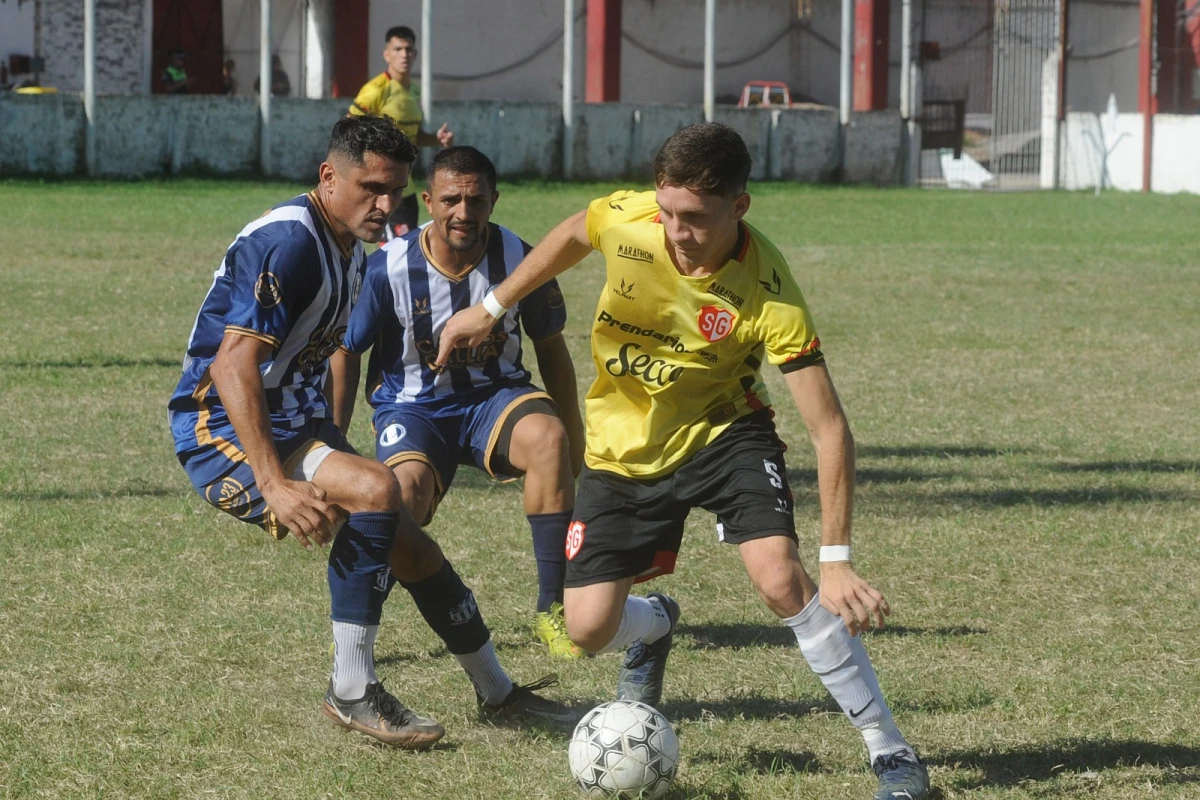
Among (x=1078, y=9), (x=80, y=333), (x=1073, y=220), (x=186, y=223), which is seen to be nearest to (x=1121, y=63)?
(x=1078, y=9)

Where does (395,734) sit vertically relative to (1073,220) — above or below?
below

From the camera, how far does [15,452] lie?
8.65 meters

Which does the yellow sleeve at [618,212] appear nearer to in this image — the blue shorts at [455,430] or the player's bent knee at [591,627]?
the player's bent knee at [591,627]

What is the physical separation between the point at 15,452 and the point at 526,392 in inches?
152

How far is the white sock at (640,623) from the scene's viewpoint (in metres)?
4.74

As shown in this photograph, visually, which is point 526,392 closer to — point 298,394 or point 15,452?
point 298,394

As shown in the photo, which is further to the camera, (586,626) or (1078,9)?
(1078,9)

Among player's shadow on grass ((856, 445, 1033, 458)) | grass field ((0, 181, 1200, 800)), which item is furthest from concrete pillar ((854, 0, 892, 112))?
player's shadow on grass ((856, 445, 1033, 458))

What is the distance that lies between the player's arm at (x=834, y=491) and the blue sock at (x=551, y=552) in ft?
6.24

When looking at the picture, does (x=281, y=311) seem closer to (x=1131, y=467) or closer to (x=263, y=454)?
(x=263, y=454)

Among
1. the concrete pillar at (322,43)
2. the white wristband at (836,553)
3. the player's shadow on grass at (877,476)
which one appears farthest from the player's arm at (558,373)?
the concrete pillar at (322,43)

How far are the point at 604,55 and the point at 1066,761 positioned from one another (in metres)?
30.9

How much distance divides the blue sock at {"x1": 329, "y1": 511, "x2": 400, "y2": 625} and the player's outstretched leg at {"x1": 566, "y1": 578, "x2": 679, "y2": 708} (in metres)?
0.55

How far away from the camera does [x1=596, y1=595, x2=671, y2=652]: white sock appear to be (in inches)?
187
